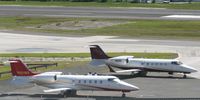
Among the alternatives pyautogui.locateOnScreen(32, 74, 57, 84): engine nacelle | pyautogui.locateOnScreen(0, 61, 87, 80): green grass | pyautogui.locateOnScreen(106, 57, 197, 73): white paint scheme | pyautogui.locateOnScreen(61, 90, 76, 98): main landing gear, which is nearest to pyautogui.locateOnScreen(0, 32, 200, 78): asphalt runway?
pyautogui.locateOnScreen(0, 61, 87, 80): green grass

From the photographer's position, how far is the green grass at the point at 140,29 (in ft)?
404

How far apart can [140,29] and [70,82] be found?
243 feet

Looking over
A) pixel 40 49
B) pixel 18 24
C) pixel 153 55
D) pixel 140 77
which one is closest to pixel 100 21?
pixel 18 24

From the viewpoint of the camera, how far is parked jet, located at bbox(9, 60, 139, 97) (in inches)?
2256

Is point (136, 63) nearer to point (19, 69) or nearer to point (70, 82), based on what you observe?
point (70, 82)

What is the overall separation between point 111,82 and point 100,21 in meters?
88.1

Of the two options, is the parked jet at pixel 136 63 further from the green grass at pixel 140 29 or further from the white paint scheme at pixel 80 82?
the green grass at pixel 140 29

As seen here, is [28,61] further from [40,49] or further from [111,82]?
[111,82]

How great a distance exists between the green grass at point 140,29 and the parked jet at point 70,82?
6362 centimetres

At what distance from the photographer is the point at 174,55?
9312 centimetres

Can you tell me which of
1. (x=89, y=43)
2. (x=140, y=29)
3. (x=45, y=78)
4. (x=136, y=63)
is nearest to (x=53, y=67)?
(x=136, y=63)

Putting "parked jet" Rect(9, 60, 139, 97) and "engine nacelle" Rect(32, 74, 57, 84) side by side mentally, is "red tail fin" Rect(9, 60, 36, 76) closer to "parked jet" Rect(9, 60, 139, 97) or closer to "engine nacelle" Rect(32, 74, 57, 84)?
"parked jet" Rect(9, 60, 139, 97)

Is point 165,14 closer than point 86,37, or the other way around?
point 86,37

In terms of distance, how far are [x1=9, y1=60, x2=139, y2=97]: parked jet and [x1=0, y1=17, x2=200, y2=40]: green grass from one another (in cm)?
6362
